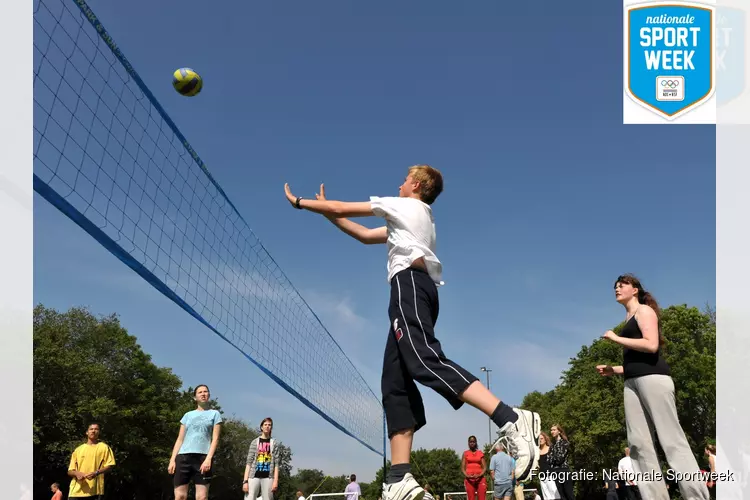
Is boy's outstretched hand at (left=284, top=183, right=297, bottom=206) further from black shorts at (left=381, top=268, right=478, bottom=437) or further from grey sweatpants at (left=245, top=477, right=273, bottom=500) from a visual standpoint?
grey sweatpants at (left=245, top=477, right=273, bottom=500)

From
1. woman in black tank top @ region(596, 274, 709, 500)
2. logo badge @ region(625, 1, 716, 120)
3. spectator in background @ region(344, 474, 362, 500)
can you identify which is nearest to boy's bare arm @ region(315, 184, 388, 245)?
woman in black tank top @ region(596, 274, 709, 500)

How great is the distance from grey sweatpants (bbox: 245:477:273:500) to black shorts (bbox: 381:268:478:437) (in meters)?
6.70

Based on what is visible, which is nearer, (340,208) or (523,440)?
(523,440)

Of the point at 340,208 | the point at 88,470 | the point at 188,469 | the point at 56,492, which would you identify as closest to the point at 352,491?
the point at 188,469

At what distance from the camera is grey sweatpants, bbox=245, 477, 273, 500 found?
32.7 ft

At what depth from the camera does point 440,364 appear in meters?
3.70

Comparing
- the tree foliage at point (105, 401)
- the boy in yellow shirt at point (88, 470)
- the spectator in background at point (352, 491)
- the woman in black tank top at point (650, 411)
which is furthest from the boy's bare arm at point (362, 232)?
the tree foliage at point (105, 401)

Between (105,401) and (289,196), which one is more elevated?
(289,196)

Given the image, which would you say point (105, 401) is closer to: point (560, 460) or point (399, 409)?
point (560, 460)

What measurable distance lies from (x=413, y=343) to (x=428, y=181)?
47.3 inches

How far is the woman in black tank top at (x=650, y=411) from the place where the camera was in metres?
4.73

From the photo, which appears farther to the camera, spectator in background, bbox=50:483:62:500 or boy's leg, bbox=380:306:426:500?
spectator in background, bbox=50:483:62:500

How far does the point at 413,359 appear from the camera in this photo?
3748 millimetres

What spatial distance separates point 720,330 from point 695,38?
30241 mm
